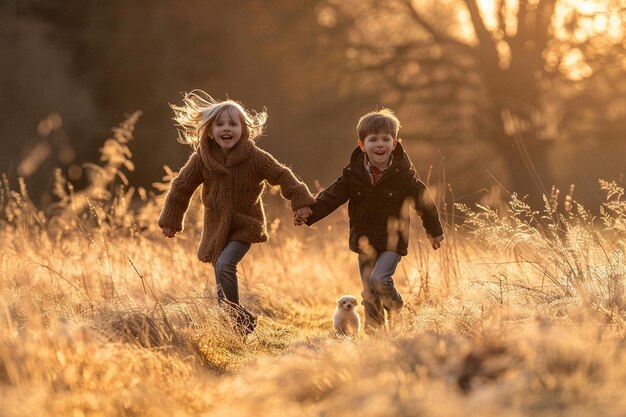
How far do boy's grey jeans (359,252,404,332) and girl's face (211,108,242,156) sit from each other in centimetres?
113

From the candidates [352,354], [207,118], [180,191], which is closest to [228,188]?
[180,191]

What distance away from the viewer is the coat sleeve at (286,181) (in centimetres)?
562

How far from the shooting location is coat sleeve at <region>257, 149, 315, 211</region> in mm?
5621

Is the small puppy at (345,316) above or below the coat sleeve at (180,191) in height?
below

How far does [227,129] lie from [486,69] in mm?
10656

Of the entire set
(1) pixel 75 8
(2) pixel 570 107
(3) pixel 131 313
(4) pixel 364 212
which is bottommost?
(3) pixel 131 313

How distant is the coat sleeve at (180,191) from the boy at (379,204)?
75cm

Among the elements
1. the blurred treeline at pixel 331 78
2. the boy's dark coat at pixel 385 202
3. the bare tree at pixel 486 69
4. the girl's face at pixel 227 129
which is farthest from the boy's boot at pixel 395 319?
the bare tree at pixel 486 69

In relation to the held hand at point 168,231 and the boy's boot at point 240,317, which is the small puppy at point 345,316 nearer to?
the boy's boot at point 240,317

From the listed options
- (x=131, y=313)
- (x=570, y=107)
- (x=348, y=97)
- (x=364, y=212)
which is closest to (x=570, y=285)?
(x=364, y=212)

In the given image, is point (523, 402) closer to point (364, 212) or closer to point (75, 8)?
point (364, 212)

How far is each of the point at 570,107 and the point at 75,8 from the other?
9418mm

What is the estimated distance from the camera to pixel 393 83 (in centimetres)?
1591

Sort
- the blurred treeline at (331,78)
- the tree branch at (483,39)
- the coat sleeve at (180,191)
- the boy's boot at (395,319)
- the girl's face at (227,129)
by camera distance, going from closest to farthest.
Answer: the boy's boot at (395,319)
the girl's face at (227,129)
the coat sleeve at (180,191)
the blurred treeline at (331,78)
the tree branch at (483,39)
